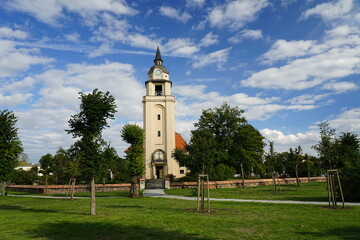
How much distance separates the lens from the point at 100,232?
946 cm

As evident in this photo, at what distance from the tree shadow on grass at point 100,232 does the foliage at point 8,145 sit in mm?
7064

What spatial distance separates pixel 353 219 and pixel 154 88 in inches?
1722

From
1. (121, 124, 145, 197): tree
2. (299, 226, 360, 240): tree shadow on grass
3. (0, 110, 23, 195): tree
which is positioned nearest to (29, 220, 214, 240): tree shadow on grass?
(299, 226, 360, 240): tree shadow on grass

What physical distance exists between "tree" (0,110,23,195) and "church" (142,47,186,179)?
104 ft

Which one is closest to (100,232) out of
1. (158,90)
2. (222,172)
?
(222,172)

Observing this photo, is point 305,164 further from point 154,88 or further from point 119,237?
point 119,237

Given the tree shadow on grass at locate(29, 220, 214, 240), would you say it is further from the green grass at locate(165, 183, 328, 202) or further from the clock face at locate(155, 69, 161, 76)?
the clock face at locate(155, 69, 161, 76)

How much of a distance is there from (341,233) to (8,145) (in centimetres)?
1759

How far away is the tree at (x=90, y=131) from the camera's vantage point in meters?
14.9

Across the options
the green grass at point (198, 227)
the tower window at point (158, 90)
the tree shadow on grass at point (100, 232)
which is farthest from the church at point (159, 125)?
the tree shadow on grass at point (100, 232)

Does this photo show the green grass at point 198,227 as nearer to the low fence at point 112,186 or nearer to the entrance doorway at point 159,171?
the low fence at point 112,186

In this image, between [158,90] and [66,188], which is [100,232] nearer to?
[66,188]

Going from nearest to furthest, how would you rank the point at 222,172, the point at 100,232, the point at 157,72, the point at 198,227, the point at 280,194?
1. the point at 100,232
2. the point at 198,227
3. the point at 280,194
4. the point at 222,172
5. the point at 157,72

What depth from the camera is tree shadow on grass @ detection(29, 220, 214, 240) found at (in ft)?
28.2
